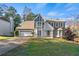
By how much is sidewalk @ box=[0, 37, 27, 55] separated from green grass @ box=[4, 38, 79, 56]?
5 cm

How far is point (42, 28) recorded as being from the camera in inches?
322

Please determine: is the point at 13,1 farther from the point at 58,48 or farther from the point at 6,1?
the point at 58,48

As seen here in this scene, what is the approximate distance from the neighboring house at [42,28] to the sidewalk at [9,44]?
9 cm

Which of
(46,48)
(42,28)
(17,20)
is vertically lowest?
(46,48)

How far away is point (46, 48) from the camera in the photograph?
812cm

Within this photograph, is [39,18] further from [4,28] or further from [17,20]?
[4,28]

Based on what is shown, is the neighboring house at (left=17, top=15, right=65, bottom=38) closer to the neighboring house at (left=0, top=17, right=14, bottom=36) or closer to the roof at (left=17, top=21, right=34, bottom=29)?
the roof at (left=17, top=21, right=34, bottom=29)

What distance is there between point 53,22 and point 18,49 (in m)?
0.58

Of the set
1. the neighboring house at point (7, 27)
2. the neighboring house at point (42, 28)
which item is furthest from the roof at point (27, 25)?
the neighboring house at point (7, 27)

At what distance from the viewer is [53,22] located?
815cm

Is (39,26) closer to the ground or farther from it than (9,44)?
farther from it

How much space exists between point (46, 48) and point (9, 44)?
0.49m

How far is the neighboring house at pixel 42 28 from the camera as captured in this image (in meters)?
8.15

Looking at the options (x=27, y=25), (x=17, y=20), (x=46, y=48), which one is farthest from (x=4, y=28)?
(x=46, y=48)
